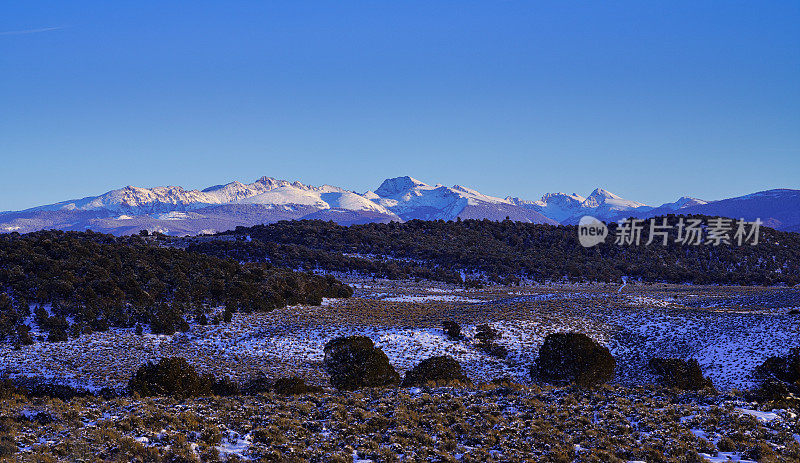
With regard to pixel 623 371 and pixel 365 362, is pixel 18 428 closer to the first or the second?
pixel 365 362

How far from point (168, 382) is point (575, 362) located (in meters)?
19.3

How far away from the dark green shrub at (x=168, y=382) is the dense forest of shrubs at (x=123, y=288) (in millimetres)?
13294

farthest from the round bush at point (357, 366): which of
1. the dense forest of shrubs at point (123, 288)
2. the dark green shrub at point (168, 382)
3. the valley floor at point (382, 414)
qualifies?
the dense forest of shrubs at point (123, 288)

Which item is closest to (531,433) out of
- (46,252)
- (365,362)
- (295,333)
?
(365,362)

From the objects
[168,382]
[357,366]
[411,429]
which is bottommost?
[168,382]

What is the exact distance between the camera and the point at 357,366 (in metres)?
26.0

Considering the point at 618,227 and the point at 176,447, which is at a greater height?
the point at 618,227

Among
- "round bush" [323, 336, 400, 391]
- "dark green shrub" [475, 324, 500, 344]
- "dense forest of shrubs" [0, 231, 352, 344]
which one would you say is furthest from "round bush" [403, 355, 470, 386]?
"dense forest of shrubs" [0, 231, 352, 344]

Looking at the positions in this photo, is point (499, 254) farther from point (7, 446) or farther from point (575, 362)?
point (7, 446)

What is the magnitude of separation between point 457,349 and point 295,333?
38.7 ft

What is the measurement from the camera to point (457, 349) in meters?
37.8

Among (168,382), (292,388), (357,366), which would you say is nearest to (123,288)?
(168,382)

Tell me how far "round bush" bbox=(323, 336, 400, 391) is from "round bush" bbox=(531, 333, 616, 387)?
26.4 ft

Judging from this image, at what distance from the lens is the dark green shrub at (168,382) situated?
74.7 ft
